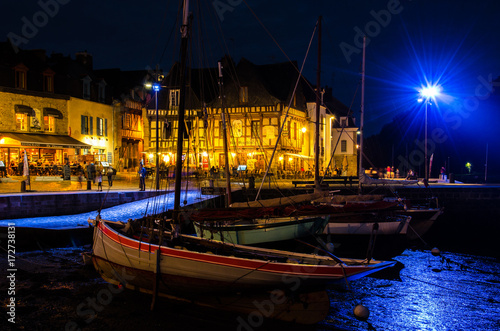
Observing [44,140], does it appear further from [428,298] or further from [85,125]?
[428,298]

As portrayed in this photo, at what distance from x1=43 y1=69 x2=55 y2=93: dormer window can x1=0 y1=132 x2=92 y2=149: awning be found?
4.00 m

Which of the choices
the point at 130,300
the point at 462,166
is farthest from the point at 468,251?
the point at 462,166

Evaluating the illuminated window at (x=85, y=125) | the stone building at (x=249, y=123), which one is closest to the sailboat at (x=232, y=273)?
the stone building at (x=249, y=123)

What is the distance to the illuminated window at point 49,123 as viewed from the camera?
113 ft

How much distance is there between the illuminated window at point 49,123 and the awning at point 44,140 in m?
0.75

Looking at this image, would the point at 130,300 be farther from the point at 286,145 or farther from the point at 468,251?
the point at 286,145

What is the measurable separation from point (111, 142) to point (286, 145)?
18.3 m

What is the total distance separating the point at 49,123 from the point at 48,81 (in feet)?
11.8

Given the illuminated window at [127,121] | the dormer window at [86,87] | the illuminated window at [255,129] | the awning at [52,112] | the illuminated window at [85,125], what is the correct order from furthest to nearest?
1. the illuminated window at [127,121]
2. the illuminated window at [255,129]
3. the dormer window at [86,87]
4. the illuminated window at [85,125]
5. the awning at [52,112]

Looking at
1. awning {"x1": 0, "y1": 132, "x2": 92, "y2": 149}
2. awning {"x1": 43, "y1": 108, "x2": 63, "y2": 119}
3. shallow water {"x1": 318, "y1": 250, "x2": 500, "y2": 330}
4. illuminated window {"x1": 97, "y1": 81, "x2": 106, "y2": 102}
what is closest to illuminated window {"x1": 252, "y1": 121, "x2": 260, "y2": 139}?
awning {"x1": 0, "y1": 132, "x2": 92, "y2": 149}

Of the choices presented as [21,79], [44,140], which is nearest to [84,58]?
[21,79]

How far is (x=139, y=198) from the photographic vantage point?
22.3 m

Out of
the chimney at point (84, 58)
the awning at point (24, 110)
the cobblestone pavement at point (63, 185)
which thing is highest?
the chimney at point (84, 58)

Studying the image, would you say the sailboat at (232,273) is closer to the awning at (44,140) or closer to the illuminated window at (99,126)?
the awning at (44,140)
